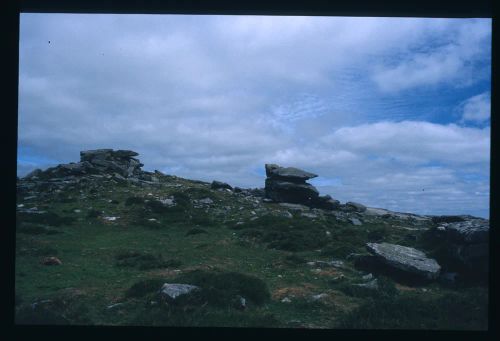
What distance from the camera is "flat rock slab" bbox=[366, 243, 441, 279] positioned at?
41.0 feet

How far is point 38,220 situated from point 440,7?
19.0 meters

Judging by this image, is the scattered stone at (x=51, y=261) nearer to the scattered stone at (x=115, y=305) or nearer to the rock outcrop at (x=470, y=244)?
the scattered stone at (x=115, y=305)

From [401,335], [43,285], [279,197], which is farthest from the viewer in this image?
[279,197]

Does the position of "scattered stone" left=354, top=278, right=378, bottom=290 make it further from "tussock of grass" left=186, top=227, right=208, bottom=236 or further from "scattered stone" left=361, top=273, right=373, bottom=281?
"tussock of grass" left=186, top=227, right=208, bottom=236

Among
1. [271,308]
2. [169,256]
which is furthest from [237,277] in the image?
[169,256]

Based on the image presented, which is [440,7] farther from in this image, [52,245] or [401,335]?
[52,245]

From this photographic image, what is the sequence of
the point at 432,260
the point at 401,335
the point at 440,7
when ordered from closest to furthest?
1. the point at 401,335
2. the point at 440,7
3. the point at 432,260

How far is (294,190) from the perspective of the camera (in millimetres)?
36812

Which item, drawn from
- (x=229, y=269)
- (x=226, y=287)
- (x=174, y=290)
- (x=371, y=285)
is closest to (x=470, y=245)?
(x=371, y=285)

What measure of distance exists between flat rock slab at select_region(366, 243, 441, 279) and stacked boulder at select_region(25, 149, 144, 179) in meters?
29.8

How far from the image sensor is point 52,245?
1410cm

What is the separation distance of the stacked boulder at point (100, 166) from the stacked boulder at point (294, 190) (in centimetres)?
1580

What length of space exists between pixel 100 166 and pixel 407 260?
3470 cm

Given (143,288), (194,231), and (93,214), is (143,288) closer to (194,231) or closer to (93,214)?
(194,231)
